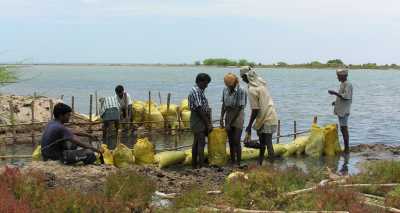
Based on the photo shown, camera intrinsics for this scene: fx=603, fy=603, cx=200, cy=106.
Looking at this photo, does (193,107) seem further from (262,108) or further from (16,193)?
(16,193)

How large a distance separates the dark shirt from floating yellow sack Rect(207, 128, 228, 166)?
3169mm

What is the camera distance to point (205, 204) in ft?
22.3

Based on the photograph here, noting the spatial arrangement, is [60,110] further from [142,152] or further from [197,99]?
[142,152]

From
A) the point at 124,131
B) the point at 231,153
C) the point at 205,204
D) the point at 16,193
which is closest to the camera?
the point at 16,193

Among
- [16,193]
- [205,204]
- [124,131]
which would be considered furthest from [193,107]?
[124,131]

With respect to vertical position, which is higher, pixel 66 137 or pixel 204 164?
pixel 66 137

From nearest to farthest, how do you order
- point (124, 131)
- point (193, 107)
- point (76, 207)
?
1. point (76, 207)
2. point (193, 107)
3. point (124, 131)

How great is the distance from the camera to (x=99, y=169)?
27.2ft

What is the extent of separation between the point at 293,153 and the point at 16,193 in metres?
8.33

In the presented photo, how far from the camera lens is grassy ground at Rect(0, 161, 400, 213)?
5.59 metres

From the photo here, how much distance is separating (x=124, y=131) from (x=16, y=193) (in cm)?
1090

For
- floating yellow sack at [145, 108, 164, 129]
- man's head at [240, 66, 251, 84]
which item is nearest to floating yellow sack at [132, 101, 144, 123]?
floating yellow sack at [145, 108, 164, 129]

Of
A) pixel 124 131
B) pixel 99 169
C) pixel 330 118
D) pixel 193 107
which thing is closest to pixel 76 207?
pixel 99 169

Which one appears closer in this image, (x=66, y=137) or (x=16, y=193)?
(x=16, y=193)
